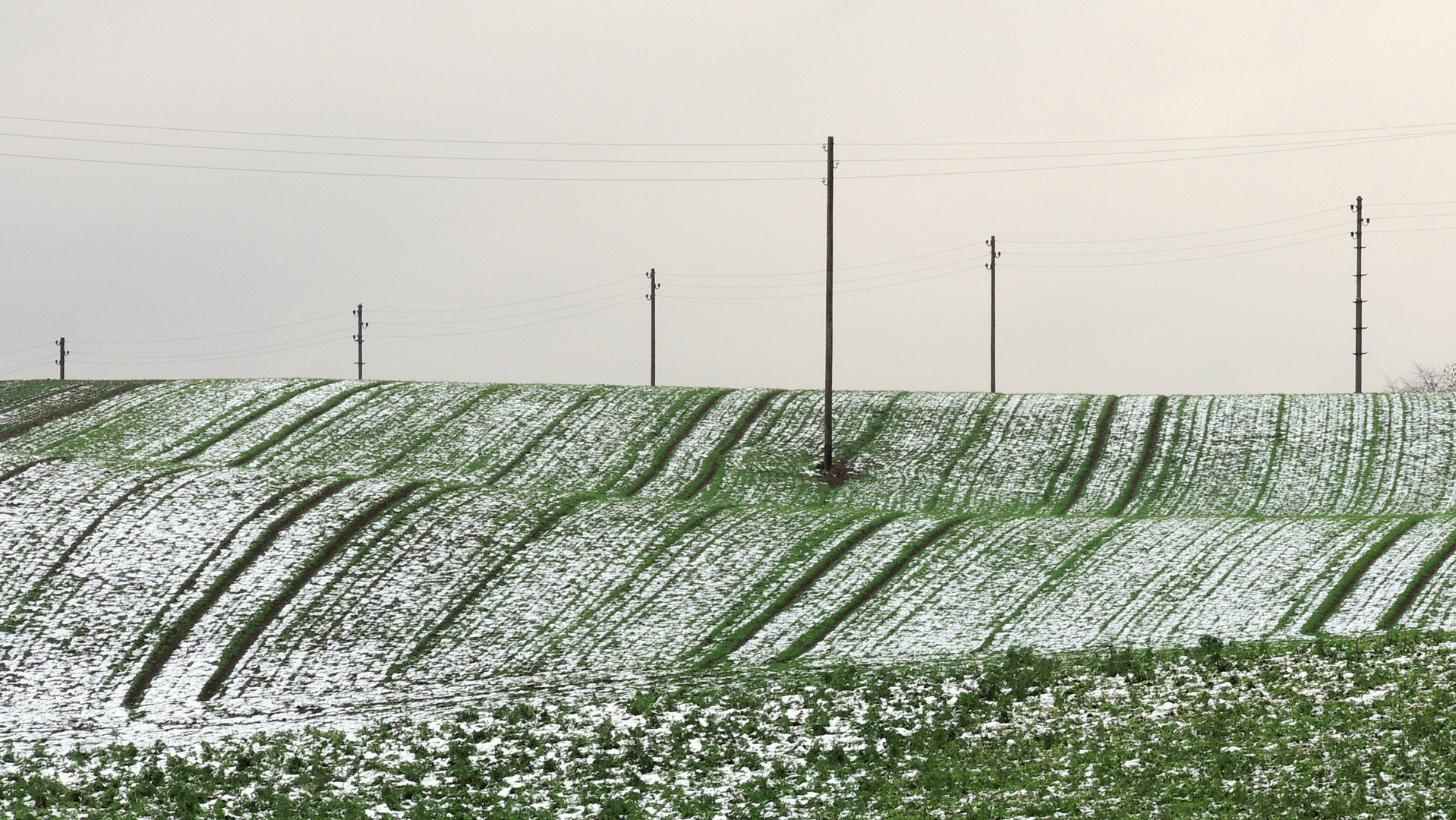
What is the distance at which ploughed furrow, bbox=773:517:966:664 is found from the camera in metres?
28.4

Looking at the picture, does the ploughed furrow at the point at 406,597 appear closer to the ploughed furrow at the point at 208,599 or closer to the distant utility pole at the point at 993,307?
the ploughed furrow at the point at 208,599

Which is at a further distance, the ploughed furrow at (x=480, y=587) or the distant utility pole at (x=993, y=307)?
the distant utility pole at (x=993, y=307)

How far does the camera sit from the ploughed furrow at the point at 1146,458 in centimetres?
4947

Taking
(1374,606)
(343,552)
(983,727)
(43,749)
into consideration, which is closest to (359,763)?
(43,749)

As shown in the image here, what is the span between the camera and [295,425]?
5991cm

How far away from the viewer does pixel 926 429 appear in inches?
2346

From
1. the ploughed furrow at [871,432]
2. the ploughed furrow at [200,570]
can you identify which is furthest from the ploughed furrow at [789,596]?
the ploughed furrow at [871,432]

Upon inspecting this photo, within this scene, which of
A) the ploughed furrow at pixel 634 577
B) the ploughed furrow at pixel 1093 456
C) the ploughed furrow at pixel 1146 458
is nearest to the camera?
the ploughed furrow at pixel 634 577

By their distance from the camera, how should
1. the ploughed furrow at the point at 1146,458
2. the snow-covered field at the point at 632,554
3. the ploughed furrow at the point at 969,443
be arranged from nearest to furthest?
the snow-covered field at the point at 632,554 → the ploughed furrow at the point at 1146,458 → the ploughed furrow at the point at 969,443

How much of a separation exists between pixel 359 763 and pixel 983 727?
A: 979 cm

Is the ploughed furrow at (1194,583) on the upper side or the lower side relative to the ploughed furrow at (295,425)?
lower

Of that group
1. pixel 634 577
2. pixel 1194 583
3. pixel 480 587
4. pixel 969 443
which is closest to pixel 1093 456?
pixel 969 443

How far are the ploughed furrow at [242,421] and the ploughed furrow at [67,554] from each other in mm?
11559

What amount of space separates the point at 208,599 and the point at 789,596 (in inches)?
559
